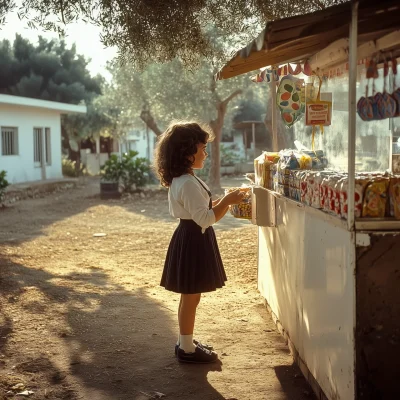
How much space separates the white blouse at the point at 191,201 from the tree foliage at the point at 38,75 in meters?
31.4

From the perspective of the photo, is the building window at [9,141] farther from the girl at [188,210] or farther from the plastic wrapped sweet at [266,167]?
the girl at [188,210]

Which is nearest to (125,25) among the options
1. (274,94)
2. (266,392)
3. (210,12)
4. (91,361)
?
(210,12)

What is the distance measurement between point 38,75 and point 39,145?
1302 cm

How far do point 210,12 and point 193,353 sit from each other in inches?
195

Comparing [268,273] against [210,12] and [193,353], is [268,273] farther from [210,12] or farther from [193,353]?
[210,12]

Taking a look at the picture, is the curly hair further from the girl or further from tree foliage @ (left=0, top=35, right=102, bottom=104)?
tree foliage @ (left=0, top=35, right=102, bottom=104)

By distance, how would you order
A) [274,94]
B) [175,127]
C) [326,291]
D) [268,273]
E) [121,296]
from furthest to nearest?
[121,296] → [274,94] → [268,273] → [175,127] → [326,291]

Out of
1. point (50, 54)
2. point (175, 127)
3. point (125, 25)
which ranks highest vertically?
point (50, 54)

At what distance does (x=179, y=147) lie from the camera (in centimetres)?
456

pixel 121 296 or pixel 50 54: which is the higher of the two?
pixel 50 54

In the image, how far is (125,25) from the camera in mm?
7965

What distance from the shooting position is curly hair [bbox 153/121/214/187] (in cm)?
455

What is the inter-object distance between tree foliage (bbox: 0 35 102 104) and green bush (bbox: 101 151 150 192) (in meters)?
15.9

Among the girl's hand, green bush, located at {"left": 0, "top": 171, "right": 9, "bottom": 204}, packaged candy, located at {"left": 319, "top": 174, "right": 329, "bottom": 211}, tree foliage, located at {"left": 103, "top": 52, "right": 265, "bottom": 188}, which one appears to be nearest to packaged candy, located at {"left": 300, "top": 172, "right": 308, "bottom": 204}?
packaged candy, located at {"left": 319, "top": 174, "right": 329, "bottom": 211}
